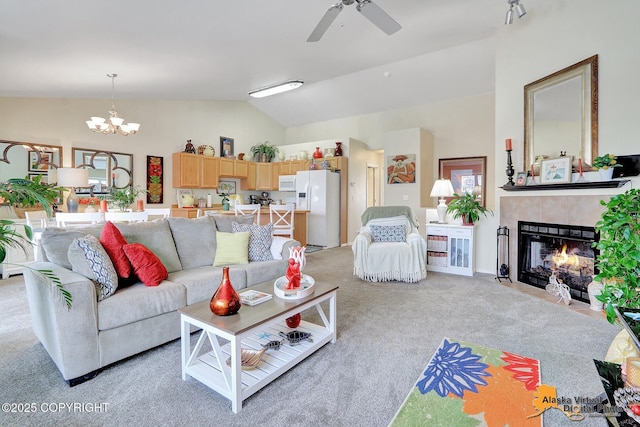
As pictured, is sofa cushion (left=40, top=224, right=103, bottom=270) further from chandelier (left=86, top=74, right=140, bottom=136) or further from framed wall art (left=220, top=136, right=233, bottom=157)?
framed wall art (left=220, top=136, right=233, bottom=157)

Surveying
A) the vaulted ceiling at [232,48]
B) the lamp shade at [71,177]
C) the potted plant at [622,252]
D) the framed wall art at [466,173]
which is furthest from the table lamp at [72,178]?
the framed wall art at [466,173]

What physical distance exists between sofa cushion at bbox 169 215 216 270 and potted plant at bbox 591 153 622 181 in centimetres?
377

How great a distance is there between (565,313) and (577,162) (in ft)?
5.11

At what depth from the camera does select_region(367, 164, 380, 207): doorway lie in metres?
7.99

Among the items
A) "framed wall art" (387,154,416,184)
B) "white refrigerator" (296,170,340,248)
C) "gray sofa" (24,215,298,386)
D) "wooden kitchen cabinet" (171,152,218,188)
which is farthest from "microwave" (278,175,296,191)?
"gray sofa" (24,215,298,386)

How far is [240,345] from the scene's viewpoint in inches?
65.1

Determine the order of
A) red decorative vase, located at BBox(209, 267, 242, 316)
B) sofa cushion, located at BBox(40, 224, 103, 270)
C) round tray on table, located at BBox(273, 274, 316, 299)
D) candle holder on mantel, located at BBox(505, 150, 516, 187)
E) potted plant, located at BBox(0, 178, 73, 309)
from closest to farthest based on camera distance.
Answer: potted plant, located at BBox(0, 178, 73, 309), red decorative vase, located at BBox(209, 267, 242, 316), round tray on table, located at BBox(273, 274, 316, 299), sofa cushion, located at BBox(40, 224, 103, 270), candle holder on mantel, located at BBox(505, 150, 516, 187)

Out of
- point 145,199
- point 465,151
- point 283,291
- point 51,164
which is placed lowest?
point 283,291

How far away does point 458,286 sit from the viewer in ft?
12.8

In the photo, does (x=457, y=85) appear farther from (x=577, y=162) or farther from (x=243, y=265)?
(x=243, y=265)

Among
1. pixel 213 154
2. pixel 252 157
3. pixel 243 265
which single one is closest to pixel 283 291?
pixel 243 265

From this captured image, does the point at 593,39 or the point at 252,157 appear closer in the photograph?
the point at 593,39

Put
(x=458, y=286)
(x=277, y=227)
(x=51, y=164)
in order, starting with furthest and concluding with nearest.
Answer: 1. (x=277, y=227)
2. (x=51, y=164)
3. (x=458, y=286)

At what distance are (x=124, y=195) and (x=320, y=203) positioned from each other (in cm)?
362
